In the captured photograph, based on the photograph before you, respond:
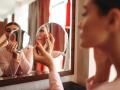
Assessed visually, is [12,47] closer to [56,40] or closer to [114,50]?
[56,40]

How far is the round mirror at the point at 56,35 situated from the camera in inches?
48.8

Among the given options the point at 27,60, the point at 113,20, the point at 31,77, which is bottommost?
the point at 31,77

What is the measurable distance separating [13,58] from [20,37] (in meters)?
0.13

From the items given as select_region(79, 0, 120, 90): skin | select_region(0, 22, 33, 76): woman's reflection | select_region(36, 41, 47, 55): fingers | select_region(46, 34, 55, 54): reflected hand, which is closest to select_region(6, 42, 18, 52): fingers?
select_region(0, 22, 33, 76): woman's reflection

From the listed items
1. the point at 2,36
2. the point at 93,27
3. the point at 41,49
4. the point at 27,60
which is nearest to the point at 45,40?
the point at 27,60

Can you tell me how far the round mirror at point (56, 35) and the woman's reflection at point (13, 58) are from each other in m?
0.11

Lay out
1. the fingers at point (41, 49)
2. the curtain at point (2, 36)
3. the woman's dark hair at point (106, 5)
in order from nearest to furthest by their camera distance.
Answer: the woman's dark hair at point (106, 5)
the fingers at point (41, 49)
the curtain at point (2, 36)

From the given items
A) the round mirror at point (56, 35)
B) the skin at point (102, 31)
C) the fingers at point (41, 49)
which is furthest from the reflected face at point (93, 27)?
the round mirror at point (56, 35)

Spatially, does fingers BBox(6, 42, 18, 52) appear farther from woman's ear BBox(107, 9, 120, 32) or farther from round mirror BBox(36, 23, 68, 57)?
woman's ear BBox(107, 9, 120, 32)

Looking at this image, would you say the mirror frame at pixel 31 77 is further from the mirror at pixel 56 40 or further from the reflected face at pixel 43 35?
the reflected face at pixel 43 35

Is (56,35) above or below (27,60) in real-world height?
above

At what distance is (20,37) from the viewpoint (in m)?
1.13

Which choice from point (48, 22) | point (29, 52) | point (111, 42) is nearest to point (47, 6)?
point (48, 22)

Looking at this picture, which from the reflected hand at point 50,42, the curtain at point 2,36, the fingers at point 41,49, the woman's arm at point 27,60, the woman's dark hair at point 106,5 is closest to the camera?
the woman's dark hair at point 106,5
